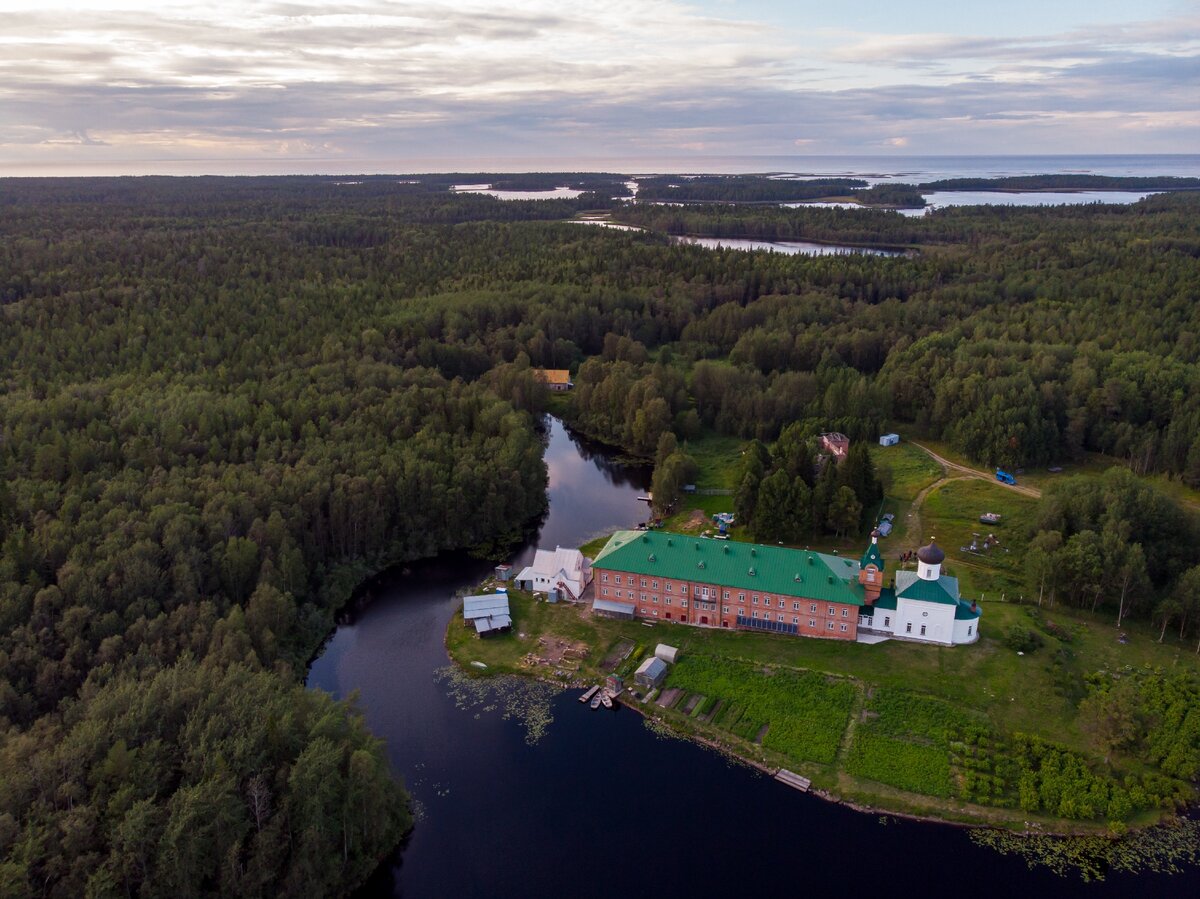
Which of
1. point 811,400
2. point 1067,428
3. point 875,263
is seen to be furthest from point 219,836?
point 875,263

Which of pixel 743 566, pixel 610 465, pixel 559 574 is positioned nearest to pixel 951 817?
pixel 743 566

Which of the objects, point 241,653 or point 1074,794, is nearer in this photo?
point 1074,794

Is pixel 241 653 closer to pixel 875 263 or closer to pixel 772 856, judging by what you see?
pixel 772 856

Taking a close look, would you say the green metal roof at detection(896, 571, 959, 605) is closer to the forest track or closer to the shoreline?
the shoreline

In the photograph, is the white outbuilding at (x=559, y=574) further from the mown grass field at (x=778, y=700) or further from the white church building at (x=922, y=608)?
the white church building at (x=922, y=608)

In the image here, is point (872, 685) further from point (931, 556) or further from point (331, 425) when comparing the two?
point (331, 425)
